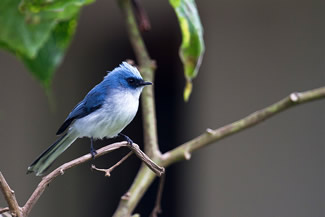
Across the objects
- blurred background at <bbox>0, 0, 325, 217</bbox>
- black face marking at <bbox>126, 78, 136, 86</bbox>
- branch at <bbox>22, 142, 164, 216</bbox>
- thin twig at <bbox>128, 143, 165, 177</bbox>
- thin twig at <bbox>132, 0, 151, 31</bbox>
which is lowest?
blurred background at <bbox>0, 0, 325, 217</bbox>

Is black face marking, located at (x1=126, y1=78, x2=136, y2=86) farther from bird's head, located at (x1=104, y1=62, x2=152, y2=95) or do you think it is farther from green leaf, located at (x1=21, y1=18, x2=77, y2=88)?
green leaf, located at (x1=21, y1=18, x2=77, y2=88)

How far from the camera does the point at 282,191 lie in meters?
4.33

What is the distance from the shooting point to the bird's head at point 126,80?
1.74 metres

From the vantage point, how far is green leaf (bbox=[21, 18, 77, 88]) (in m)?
1.70

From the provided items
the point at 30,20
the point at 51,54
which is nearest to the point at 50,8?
the point at 30,20

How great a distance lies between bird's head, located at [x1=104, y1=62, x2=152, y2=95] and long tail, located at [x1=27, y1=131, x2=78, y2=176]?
0.78 ft

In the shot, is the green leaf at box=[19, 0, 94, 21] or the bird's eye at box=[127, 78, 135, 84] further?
the bird's eye at box=[127, 78, 135, 84]

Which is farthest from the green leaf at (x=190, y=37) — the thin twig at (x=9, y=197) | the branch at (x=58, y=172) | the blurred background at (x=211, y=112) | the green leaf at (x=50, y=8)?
the blurred background at (x=211, y=112)

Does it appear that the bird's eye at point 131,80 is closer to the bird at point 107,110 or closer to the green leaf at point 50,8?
the bird at point 107,110

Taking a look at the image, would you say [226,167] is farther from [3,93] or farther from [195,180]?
[3,93]

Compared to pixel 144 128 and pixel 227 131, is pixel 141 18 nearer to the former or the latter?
pixel 144 128

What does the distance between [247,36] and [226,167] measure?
1038 millimetres

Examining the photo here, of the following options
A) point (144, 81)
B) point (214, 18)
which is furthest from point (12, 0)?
point (214, 18)

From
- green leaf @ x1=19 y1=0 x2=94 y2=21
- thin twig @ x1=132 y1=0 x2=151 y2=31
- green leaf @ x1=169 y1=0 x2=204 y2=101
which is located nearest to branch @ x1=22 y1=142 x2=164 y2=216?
green leaf @ x1=19 y1=0 x2=94 y2=21
